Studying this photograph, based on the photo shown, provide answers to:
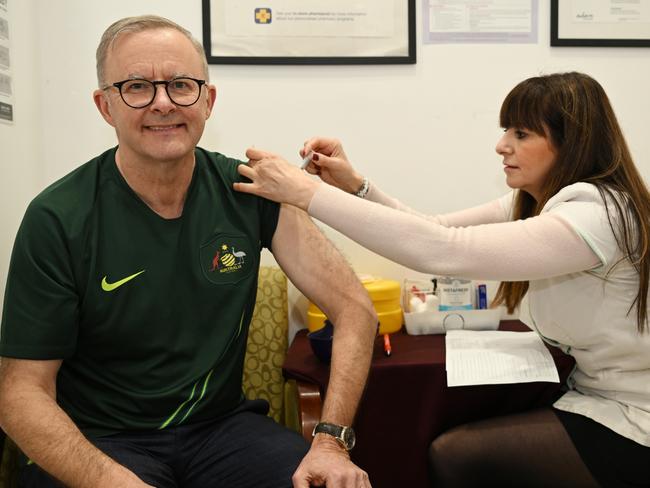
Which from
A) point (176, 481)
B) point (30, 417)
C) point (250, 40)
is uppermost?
point (250, 40)

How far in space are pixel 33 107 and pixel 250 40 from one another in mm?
747

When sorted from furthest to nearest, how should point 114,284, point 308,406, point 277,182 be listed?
point 308,406
point 277,182
point 114,284

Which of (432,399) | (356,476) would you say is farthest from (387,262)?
(356,476)

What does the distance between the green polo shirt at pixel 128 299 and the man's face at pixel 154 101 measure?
4.0 inches

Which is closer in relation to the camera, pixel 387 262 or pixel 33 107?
pixel 33 107

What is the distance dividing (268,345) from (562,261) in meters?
0.98

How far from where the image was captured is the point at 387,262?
2266 millimetres

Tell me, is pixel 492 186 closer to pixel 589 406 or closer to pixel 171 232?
pixel 589 406

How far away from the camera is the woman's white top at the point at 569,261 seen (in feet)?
4.39

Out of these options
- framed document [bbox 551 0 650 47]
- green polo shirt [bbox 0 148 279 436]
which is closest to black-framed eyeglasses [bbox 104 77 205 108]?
green polo shirt [bbox 0 148 279 436]

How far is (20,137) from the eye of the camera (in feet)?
6.33

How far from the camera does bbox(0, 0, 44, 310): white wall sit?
1.80 m

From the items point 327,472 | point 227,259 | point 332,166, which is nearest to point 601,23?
point 332,166

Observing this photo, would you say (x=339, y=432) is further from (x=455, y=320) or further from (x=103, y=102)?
(x=103, y=102)
